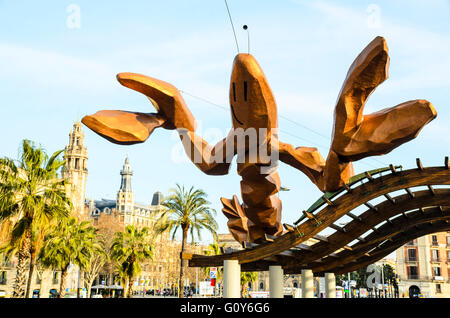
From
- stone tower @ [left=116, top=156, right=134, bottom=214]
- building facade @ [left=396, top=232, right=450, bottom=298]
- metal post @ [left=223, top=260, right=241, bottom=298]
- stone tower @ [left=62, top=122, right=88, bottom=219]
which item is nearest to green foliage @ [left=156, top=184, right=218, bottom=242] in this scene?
metal post @ [left=223, top=260, right=241, bottom=298]

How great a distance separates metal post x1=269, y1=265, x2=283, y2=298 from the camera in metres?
15.3

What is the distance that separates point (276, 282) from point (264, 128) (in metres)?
7.09

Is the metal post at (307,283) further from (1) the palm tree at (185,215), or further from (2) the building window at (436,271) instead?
(2) the building window at (436,271)

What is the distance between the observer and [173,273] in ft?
290

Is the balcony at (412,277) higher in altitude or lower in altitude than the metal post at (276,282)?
lower

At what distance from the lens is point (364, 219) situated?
13359mm

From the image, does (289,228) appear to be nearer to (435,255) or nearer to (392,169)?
(392,169)

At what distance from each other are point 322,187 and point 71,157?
110 meters

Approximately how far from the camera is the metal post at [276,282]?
603 inches

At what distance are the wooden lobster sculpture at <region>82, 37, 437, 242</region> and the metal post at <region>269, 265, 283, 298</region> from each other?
2.03 meters

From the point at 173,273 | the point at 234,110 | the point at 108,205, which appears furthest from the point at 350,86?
the point at 108,205

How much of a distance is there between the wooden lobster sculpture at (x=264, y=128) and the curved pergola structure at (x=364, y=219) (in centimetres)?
72

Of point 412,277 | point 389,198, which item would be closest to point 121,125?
point 389,198

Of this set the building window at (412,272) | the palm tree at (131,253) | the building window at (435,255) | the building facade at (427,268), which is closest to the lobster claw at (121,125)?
the palm tree at (131,253)
